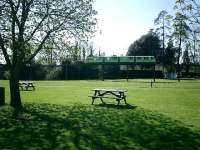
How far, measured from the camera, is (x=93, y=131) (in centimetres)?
1165

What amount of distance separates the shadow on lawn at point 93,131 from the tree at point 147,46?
259ft

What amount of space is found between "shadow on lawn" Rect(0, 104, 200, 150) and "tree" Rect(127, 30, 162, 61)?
78.8m

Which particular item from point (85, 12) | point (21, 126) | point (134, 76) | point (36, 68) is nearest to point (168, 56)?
point (134, 76)

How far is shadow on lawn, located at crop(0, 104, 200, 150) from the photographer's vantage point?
384 inches

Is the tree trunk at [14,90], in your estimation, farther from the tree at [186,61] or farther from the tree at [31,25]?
the tree at [186,61]

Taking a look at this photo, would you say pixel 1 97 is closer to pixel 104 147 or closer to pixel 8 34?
pixel 8 34

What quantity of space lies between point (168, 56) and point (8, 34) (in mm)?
75394

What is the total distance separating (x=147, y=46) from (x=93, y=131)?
281 ft

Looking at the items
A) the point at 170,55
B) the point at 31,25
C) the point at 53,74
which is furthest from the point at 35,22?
the point at 170,55

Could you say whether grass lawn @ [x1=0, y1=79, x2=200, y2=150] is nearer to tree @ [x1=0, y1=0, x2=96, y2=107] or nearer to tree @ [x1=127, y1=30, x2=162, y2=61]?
tree @ [x1=0, y1=0, x2=96, y2=107]

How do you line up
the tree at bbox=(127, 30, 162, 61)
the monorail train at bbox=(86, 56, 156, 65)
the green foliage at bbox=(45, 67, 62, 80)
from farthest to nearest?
the tree at bbox=(127, 30, 162, 61)
the monorail train at bbox=(86, 56, 156, 65)
the green foliage at bbox=(45, 67, 62, 80)

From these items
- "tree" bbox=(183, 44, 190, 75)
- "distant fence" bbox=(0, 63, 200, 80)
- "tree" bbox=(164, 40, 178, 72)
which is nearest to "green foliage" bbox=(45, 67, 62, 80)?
"distant fence" bbox=(0, 63, 200, 80)

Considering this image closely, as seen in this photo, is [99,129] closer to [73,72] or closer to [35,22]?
[35,22]

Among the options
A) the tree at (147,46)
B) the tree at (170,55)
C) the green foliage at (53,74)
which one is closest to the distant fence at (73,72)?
the green foliage at (53,74)
